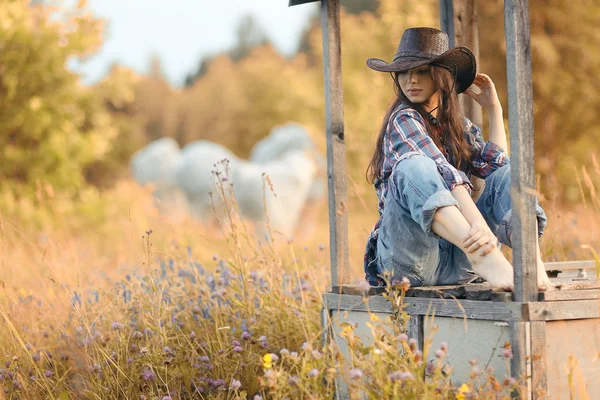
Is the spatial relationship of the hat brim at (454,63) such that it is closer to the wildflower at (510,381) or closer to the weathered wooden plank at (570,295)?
the weathered wooden plank at (570,295)

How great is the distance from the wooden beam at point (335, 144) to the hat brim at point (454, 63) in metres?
0.25

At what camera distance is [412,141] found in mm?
2912

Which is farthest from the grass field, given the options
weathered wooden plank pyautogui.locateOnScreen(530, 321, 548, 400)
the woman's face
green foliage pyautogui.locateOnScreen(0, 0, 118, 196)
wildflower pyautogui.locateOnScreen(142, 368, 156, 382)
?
green foliage pyautogui.locateOnScreen(0, 0, 118, 196)

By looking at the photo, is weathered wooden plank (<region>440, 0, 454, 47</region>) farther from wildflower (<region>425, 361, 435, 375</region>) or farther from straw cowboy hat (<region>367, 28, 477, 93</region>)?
wildflower (<region>425, 361, 435, 375</region>)

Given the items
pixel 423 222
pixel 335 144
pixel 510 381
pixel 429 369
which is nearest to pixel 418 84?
pixel 335 144

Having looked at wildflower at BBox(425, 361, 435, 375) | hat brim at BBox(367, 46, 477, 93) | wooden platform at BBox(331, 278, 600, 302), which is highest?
hat brim at BBox(367, 46, 477, 93)

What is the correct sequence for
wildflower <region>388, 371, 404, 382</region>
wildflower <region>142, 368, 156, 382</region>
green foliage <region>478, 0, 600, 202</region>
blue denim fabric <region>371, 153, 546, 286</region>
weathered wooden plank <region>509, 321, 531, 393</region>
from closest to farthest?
wildflower <region>388, 371, 404, 382</region> → weathered wooden plank <region>509, 321, 531, 393</region> → blue denim fabric <region>371, 153, 546, 286</region> → wildflower <region>142, 368, 156, 382</region> → green foliage <region>478, 0, 600, 202</region>

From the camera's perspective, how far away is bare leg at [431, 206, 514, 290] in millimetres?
2576

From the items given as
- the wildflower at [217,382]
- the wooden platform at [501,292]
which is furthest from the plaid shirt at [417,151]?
the wildflower at [217,382]

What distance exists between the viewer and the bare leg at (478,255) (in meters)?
2.58

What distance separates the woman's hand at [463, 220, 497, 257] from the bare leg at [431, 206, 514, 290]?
0.02 meters

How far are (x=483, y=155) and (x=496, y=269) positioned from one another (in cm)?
77

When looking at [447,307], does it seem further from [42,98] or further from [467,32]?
[42,98]

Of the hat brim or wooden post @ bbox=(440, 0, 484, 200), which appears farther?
wooden post @ bbox=(440, 0, 484, 200)
